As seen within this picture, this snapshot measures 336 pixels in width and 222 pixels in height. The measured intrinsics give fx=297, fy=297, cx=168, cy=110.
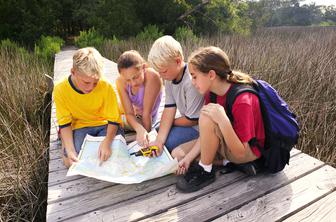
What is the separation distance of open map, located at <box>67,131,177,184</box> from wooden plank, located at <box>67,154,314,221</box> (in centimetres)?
13

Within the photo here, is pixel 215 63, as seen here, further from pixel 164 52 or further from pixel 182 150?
pixel 182 150

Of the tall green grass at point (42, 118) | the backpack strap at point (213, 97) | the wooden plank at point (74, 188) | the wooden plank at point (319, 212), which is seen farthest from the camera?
the tall green grass at point (42, 118)

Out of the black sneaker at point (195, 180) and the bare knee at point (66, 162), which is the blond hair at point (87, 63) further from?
the black sneaker at point (195, 180)

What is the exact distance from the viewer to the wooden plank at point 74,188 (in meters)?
1.86

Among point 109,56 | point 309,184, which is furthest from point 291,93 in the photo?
point 109,56

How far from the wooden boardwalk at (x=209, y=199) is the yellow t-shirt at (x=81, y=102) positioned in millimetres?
483

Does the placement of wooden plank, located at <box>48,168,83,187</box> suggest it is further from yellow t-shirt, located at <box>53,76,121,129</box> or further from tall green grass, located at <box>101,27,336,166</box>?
tall green grass, located at <box>101,27,336,166</box>

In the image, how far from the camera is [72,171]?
6.27ft

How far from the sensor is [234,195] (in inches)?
73.1

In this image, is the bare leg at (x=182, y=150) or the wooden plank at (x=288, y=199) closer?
the wooden plank at (x=288, y=199)

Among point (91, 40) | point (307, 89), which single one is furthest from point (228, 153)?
point (91, 40)

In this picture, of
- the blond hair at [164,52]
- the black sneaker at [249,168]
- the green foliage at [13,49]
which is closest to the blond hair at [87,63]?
the blond hair at [164,52]

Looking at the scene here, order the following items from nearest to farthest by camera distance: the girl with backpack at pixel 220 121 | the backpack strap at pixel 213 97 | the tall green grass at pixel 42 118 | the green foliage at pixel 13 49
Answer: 1. the girl with backpack at pixel 220 121
2. the backpack strap at pixel 213 97
3. the tall green grass at pixel 42 118
4. the green foliage at pixel 13 49

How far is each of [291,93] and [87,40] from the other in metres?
8.15
